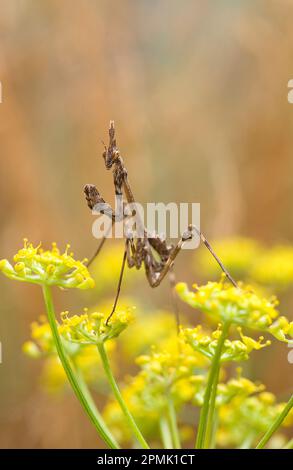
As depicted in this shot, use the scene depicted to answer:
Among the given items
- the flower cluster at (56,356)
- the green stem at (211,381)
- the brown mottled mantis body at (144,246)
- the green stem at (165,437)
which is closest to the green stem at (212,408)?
the green stem at (211,381)

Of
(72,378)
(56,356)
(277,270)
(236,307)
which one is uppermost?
(236,307)

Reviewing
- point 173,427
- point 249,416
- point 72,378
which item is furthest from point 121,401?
point 249,416

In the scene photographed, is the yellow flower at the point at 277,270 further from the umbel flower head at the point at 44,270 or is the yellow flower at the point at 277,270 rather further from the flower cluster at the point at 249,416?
the umbel flower head at the point at 44,270

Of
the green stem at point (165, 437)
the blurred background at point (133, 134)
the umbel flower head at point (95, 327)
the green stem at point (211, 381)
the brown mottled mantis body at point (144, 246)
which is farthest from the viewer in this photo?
the blurred background at point (133, 134)

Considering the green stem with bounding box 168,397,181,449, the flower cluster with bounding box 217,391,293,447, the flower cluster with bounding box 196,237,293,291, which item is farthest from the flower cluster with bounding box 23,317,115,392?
the flower cluster with bounding box 196,237,293,291

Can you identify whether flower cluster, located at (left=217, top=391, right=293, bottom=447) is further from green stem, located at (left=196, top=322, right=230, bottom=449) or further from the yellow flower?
the yellow flower

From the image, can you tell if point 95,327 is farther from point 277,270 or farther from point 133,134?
point 133,134
